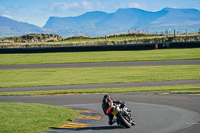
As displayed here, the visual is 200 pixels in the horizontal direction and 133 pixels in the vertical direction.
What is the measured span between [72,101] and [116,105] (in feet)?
31.2

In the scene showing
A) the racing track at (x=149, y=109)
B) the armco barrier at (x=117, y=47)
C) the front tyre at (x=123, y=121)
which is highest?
the armco barrier at (x=117, y=47)

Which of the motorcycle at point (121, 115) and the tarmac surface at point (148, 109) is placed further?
the tarmac surface at point (148, 109)

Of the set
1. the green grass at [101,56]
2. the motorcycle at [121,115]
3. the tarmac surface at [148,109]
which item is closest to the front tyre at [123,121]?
the motorcycle at [121,115]

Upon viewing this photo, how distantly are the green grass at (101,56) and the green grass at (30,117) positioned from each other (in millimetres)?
A: 37446

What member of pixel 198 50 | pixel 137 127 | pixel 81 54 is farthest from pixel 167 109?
pixel 81 54

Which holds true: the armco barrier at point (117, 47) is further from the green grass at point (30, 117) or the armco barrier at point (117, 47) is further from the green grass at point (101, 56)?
the green grass at point (30, 117)

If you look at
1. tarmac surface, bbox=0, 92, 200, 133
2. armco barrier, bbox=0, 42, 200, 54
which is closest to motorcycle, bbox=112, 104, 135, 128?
tarmac surface, bbox=0, 92, 200, 133

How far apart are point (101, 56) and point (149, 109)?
44760mm

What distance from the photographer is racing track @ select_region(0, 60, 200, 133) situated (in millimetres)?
14906

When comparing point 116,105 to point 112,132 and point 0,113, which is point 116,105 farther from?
point 0,113

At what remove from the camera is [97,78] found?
124 ft

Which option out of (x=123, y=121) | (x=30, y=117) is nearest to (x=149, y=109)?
(x=123, y=121)

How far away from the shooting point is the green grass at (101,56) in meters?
58.1

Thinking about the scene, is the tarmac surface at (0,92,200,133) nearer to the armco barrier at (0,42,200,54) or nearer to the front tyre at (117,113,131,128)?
the front tyre at (117,113,131,128)
